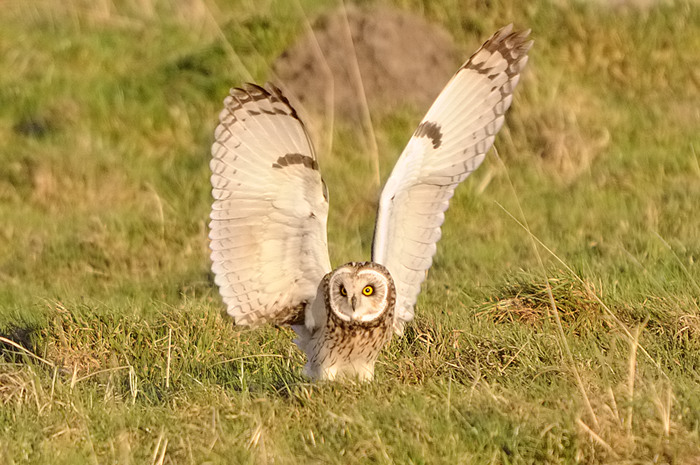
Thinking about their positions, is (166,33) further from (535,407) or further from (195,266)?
(535,407)

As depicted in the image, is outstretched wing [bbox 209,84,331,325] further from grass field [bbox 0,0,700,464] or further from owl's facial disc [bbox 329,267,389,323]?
grass field [bbox 0,0,700,464]

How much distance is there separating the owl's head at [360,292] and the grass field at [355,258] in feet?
0.90

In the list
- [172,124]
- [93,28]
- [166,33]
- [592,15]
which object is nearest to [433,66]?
[592,15]

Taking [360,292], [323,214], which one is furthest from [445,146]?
[360,292]

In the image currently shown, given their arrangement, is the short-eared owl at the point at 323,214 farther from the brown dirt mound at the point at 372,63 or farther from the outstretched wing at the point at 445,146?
the brown dirt mound at the point at 372,63

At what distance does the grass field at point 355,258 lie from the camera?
357 cm

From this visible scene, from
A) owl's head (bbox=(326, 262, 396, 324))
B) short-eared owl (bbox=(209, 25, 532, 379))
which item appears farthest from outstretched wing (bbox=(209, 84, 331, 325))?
owl's head (bbox=(326, 262, 396, 324))

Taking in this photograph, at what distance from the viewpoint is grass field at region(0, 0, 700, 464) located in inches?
140

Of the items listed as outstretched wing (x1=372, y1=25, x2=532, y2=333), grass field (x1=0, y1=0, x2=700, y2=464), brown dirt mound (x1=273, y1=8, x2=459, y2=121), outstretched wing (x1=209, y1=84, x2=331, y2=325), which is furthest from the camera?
brown dirt mound (x1=273, y1=8, x2=459, y2=121)

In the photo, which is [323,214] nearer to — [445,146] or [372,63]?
[445,146]

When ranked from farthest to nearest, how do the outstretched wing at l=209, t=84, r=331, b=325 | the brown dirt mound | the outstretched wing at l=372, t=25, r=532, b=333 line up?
the brown dirt mound, the outstretched wing at l=372, t=25, r=532, b=333, the outstretched wing at l=209, t=84, r=331, b=325

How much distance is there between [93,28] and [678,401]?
8064 millimetres

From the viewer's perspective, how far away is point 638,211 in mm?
6758

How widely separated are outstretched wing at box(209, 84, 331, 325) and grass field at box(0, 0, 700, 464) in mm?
323
